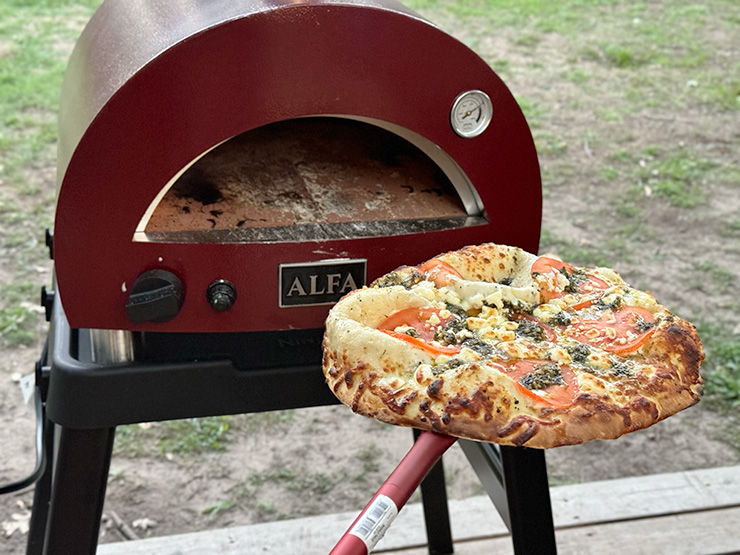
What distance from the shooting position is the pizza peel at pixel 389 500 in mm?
920

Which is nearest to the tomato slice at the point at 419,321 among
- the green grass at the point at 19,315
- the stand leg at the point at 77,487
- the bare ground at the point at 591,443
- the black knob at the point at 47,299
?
the stand leg at the point at 77,487

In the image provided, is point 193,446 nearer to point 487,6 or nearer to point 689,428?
point 689,428

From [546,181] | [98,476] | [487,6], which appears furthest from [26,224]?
[487,6]

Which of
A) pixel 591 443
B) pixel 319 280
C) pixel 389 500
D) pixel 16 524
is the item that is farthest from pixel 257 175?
pixel 591 443

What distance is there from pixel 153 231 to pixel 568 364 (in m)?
0.65

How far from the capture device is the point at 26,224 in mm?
4082

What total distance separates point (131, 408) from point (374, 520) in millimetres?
577

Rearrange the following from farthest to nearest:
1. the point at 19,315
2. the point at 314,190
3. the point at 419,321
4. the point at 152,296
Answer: the point at 19,315 < the point at 314,190 < the point at 152,296 < the point at 419,321

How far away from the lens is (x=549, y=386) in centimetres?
101

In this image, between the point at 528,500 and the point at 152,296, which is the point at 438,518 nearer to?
the point at 528,500

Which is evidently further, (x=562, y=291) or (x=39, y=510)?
(x=39, y=510)

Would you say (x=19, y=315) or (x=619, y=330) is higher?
(x=619, y=330)

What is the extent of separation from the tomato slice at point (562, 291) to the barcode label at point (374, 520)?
414mm

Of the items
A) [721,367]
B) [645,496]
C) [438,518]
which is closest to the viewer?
[438,518]
